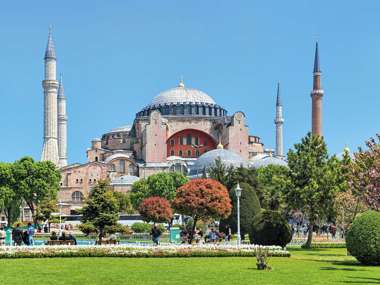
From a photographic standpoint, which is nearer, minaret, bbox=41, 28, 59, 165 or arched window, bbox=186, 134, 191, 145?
minaret, bbox=41, 28, 59, 165

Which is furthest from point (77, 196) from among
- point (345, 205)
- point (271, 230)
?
point (271, 230)

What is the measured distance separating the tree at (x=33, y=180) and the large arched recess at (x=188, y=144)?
36.9m

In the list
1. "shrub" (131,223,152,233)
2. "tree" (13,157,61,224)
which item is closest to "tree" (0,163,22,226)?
"tree" (13,157,61,224)

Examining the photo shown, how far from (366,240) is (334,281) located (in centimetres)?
461

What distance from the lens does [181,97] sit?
103 m

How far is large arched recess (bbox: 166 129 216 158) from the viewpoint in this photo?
99.1 metres

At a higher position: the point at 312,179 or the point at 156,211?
the point at 312,179

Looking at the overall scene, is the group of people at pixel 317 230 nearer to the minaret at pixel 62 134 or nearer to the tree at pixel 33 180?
the tree at pixel 33 180

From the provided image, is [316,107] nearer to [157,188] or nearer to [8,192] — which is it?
[157,188]

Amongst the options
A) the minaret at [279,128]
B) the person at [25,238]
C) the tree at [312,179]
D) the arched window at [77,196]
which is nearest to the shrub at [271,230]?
the tree at [312,179]

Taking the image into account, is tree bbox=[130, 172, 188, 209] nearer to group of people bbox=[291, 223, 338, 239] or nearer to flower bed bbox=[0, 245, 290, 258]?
group of people bbox=[291, 223, 338, 239]

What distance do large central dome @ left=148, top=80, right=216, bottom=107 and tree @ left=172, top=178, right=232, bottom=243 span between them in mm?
66398

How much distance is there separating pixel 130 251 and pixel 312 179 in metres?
Result: 12.8

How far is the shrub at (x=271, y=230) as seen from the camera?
2794cm
